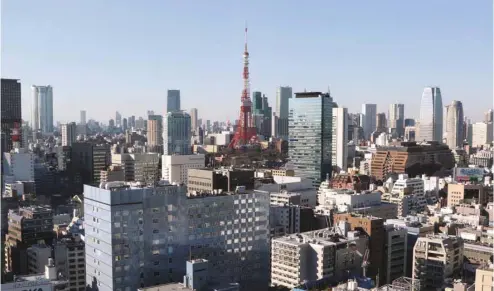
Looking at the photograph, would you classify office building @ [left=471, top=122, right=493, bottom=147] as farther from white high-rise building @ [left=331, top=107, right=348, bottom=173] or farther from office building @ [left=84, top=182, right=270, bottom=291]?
office building @ [left=84, top=182, right=270, bottom=291]

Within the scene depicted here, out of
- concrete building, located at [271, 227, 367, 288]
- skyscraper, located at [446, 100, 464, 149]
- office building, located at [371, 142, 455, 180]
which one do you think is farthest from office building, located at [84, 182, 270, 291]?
skyscraper, located at [446, 100, 464, 149]

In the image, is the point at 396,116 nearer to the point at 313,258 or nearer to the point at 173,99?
the point at 173,99

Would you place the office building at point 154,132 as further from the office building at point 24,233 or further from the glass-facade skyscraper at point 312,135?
the office building at point 24,233

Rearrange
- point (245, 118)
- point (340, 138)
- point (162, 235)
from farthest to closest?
point (245, 118), point (340, 138), point (162, 235)

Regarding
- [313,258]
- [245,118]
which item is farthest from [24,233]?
[245,118]

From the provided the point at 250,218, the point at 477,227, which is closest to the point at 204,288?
the point at 250,218

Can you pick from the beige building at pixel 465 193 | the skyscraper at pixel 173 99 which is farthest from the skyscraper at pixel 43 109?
the beige building at pixel 465 193
